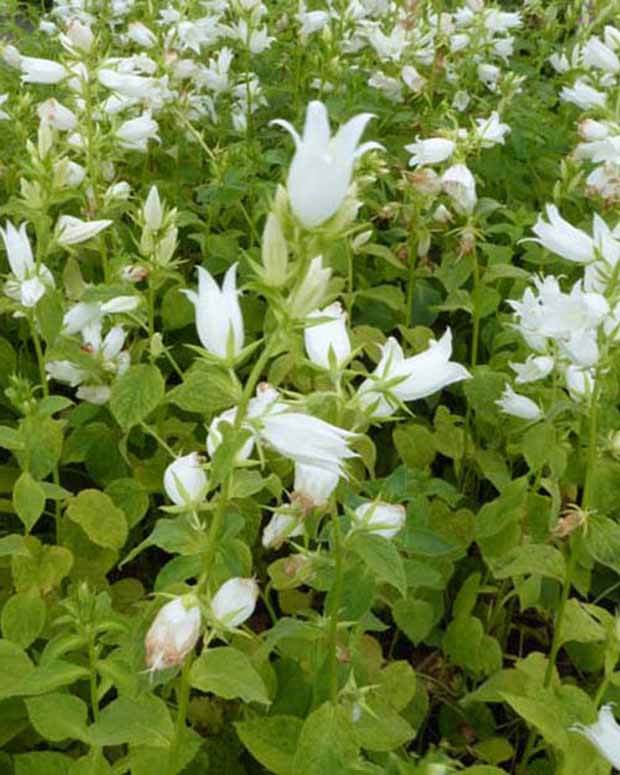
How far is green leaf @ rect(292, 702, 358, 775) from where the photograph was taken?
4.33 feet

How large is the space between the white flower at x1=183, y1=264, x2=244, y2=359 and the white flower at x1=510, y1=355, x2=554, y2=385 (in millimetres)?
1012

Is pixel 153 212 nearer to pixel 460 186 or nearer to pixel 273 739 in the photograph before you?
pixel 460 186

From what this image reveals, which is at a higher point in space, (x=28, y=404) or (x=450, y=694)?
(x=28, y=404)

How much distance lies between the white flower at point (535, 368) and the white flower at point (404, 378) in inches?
27.4

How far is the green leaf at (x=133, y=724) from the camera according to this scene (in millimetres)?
1324

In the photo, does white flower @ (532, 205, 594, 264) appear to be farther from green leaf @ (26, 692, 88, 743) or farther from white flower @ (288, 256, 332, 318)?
green leaf @ (26, 692, 88, 743)

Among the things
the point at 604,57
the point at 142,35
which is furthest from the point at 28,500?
the point at 604,57

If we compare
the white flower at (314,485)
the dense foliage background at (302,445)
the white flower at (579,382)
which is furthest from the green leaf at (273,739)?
the white flower at (579,382)

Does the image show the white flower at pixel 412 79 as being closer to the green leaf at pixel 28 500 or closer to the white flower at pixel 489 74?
the white flower at pixel 489 74

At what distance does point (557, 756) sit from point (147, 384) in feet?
3.29

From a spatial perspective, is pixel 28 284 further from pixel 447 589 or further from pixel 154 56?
pixel 154 56

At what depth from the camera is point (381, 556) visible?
138 centimetres

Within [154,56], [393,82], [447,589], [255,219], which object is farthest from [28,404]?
[393,82]

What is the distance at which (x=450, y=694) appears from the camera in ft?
7.20
